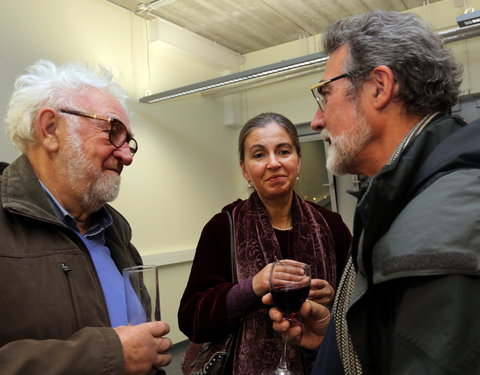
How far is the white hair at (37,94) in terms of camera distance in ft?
4.81

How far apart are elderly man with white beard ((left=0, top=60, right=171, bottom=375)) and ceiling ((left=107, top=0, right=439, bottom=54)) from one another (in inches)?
145

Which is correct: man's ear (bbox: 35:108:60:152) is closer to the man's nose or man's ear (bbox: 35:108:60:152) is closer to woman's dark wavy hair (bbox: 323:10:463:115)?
the man's nose

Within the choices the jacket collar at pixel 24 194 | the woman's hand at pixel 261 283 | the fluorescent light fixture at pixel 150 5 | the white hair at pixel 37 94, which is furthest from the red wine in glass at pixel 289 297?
the fluorescent light fixture at pixel 150 5

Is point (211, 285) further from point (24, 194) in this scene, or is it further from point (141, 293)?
point (24, 194)

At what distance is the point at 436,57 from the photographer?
108cm

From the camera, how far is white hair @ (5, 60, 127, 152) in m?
1.46

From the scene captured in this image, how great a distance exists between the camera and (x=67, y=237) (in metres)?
1.29

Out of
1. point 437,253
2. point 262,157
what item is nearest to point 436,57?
point 437,253

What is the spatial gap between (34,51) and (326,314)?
3.88 m

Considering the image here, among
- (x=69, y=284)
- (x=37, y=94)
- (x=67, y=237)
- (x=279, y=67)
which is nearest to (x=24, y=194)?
(x=67, y=237)

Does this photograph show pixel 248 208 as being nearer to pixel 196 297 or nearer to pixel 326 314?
pixel 196 297

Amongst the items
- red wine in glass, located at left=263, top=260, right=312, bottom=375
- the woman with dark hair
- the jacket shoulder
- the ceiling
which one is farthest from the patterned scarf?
the ceiling

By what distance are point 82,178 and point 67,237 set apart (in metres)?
0.25

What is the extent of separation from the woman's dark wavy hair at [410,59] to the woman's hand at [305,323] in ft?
2.26
